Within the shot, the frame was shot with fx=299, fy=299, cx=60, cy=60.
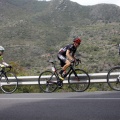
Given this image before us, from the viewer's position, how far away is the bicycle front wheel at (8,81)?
10.3 metres

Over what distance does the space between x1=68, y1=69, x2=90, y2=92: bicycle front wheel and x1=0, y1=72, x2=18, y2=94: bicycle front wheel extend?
6.43 ft

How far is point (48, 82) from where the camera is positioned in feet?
32.5

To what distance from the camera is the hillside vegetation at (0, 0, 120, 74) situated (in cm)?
4688

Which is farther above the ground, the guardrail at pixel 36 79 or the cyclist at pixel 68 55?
the cyclist at pixel 68 55

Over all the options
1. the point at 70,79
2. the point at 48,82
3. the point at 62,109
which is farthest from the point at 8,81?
the point at 62,109

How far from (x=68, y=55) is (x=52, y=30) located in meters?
59.5

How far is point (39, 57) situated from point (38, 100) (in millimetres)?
41659

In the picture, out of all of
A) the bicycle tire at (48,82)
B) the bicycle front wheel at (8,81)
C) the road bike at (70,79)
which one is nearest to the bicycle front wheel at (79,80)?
the road bike at (70,79)

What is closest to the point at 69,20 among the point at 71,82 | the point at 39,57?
the point at 39,57

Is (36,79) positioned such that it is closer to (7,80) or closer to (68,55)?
(7,80)

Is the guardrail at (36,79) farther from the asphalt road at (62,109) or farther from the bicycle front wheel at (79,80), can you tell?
the asphalt road at (62,109)

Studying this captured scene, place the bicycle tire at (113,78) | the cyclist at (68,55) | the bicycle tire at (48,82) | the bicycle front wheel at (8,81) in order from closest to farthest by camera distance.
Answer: the bicycle tire at (113,78) < the cyclist at (68,55) < the bicycle tire at (48,82) < the bicycle front wheel at (8,81)

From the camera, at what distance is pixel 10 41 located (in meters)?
58.0

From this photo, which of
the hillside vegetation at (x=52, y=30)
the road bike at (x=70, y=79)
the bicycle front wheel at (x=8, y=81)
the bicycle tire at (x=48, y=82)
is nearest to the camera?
the road bike at (x=70, y=79)
